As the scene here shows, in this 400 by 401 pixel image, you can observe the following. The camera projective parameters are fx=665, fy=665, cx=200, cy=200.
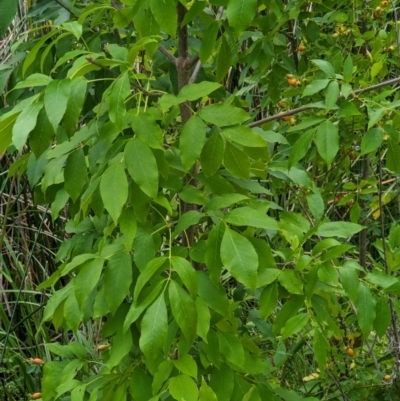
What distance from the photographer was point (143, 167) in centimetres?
97

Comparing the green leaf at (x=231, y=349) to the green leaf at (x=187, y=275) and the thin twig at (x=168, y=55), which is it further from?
the thin twig at (x=168, y=55)

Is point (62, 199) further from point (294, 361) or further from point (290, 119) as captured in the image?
point (294, 361)

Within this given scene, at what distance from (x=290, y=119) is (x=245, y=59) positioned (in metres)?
0.22

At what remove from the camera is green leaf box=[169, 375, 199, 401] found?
3.24ft

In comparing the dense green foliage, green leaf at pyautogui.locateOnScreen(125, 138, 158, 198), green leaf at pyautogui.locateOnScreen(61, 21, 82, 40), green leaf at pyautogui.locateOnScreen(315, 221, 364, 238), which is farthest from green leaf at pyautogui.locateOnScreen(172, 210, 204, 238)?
green leaf at pyautogui.locateOnScreen(61, 21, 82, 40)

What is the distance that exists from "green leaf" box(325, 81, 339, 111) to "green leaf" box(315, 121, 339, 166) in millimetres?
45

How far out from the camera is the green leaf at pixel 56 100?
0.90 m

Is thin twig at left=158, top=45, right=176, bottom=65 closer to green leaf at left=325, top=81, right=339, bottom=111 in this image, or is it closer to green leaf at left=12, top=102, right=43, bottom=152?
green leaf at left=325, top=81, right=339, bottom=111

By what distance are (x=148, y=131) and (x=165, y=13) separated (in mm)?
189

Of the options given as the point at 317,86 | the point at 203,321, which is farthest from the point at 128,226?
the point at 317,86

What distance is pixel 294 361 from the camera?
2285 mm

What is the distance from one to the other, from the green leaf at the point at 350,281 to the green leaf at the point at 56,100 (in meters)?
0.52

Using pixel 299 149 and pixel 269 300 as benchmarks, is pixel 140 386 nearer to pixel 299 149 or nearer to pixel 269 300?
pixel 269 300

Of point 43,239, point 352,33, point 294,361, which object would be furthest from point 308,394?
point 43,239
